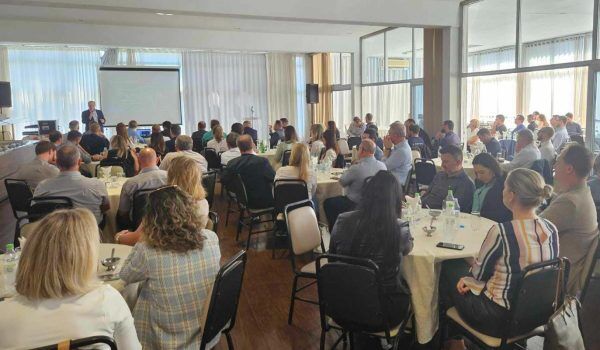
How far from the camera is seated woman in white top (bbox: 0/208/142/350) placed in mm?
1696

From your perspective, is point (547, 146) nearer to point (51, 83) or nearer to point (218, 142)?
point (218, 142)

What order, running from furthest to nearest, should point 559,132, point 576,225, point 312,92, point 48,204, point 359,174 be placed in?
point 312,92, point 559,132, point 359,174, point 48,204, point 576,225

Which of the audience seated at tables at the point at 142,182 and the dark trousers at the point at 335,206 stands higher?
the audience seated at tables at the point at 142,182

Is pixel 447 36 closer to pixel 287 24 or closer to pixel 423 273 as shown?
pixel 287 24

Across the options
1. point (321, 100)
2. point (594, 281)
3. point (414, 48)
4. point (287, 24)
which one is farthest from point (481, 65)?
point (594, 281)

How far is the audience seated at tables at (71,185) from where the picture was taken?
14.2 ft

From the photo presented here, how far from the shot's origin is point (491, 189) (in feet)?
13.1

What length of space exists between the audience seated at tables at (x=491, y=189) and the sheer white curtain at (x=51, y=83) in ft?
41.8

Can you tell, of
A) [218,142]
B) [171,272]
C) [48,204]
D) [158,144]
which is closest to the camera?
[171,272]

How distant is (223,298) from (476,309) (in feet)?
4.42

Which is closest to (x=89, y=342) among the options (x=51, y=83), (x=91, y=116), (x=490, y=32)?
(x=91, y=116)

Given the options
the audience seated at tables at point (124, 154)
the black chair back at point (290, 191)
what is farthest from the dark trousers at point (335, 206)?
the audience seated at tables at point (124, 154)

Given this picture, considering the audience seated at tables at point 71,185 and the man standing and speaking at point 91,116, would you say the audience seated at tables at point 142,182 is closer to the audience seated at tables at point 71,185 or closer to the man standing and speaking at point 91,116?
the audience seated at tables at point 71,185

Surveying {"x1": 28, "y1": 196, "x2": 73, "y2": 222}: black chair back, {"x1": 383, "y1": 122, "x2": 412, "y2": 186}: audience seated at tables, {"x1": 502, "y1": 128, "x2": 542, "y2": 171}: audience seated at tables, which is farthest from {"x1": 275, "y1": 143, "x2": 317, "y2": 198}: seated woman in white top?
{"x1": 502, "y1": 128, "x2": 542, "y2": 171}: audience seated at tables
